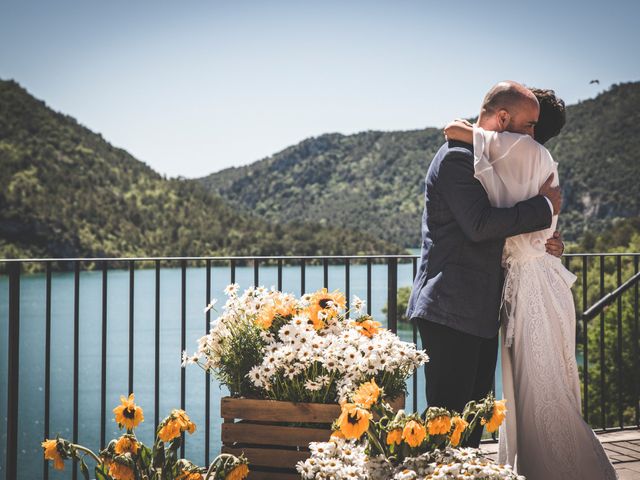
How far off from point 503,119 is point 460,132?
143mm

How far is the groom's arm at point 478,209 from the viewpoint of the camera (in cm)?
209

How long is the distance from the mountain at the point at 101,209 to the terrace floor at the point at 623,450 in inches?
1540

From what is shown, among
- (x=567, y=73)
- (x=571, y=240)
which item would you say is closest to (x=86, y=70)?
(x=571, y=240)

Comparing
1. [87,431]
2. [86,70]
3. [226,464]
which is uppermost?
[86,70]

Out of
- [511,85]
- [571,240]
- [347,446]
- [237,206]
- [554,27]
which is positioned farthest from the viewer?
[237,206]

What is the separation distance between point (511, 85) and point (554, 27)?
20162 mm

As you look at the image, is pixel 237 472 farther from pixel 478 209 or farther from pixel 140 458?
pixel 478 209

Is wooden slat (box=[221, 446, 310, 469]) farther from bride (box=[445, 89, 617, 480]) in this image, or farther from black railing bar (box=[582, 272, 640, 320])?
black railing bar (box=[582, 272, 640, 320])

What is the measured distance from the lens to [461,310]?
2.16 m

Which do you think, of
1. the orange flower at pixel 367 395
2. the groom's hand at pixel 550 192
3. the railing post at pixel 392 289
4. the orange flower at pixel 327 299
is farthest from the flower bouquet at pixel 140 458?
the railing post at pixel 392 289

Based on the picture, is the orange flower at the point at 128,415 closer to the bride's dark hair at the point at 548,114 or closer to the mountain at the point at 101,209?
the bride's dark hair at the point at 548,114

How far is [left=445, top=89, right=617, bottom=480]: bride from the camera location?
2.22 m

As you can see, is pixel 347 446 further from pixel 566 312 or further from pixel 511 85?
pixel 511 85

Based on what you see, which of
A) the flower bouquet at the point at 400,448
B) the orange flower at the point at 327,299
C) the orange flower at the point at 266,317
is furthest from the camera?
the orange flower at the point at 327,299
